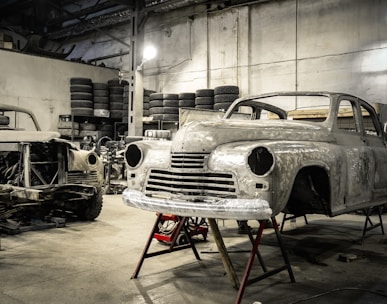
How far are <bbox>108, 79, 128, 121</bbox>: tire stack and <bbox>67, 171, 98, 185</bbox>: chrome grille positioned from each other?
7824 millimetres

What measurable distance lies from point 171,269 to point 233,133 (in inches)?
56.1

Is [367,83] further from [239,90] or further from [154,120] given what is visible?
[154,120]

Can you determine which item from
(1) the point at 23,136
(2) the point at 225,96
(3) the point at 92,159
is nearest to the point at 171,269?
(3) the point at 92,159

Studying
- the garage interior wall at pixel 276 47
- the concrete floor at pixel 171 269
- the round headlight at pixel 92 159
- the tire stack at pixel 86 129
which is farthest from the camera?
the tire stack at pixel 86 129

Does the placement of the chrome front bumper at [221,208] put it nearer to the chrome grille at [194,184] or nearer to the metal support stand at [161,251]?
the chrome grille at [194,184]

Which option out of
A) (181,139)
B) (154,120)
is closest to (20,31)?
(154,120)

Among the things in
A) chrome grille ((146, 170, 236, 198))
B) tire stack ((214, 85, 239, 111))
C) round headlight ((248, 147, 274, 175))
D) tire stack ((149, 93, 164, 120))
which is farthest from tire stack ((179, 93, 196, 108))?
round headlight ((248, 147, 274, 175))

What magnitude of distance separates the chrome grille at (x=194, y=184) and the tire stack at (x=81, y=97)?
10466 millimetres

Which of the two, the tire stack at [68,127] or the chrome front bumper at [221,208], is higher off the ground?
the tire stack at [68,127]

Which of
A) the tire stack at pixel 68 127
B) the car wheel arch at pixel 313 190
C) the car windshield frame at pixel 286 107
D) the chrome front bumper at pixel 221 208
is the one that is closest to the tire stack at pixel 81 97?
the tire stack at pixel 68 127

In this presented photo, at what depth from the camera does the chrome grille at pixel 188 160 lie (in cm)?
322

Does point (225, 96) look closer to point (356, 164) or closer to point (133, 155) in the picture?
point (356, 164)

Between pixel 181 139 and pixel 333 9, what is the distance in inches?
332

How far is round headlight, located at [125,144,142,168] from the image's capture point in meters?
3.73
